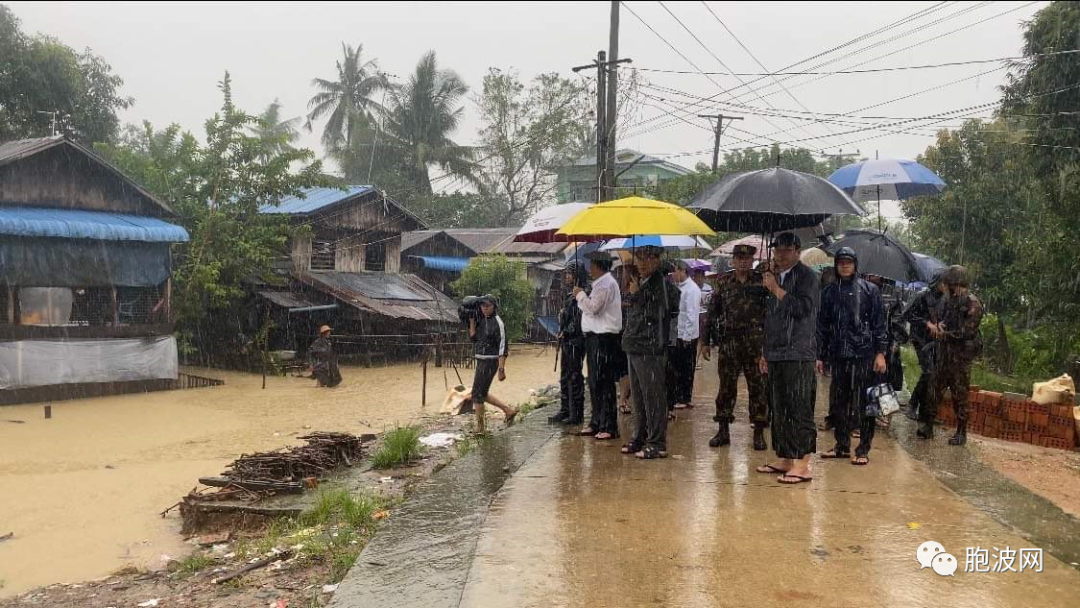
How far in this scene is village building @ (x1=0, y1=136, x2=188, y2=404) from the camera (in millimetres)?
15578

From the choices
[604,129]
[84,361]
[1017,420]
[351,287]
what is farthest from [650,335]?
[351,287]

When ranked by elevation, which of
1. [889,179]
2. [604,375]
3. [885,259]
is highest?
[889,179]

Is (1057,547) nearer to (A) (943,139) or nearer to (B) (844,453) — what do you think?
(B) (844,453)

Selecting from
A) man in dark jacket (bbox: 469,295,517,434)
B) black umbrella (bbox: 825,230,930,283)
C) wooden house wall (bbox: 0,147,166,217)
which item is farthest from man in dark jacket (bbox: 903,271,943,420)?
wooden house wall (bbox: 0,147,166,217)

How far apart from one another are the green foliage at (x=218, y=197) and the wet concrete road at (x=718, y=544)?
1655cm

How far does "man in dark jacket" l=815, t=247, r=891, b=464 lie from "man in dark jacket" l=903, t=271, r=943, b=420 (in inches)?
76.9

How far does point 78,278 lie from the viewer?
Answer: 1652 centimetres

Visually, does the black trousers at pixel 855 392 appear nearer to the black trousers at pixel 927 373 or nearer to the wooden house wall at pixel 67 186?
the black trousers at pixel 927 373

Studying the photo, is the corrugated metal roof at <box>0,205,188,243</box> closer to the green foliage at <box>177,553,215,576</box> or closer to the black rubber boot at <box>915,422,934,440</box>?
the green foliage at <box>177,553,215,576</box>

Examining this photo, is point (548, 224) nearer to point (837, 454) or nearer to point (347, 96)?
point (837, 454)

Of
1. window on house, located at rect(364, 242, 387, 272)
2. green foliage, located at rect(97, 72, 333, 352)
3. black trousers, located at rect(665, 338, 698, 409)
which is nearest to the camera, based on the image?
black trousers, located at rect(665, 338, 698, 409)

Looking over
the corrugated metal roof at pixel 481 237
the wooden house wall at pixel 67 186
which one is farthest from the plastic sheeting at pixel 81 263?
the corrugated metal roof at pixel 481 237

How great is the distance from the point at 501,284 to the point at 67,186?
487 inches

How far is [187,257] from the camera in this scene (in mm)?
20391
